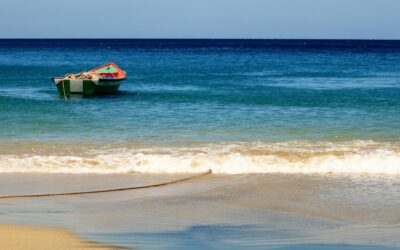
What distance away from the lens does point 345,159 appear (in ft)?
42.0

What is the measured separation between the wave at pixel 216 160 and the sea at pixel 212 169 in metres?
0.04

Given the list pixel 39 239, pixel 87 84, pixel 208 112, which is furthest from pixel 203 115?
pixel 39 239

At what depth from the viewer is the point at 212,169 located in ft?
39.5

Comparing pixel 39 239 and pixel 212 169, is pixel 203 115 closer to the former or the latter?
pixel 212 169

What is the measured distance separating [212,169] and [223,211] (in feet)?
11.1

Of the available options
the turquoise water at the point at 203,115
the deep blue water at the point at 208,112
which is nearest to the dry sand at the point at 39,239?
the turquoise water at the point at 203,115

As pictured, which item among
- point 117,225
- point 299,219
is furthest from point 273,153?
point 117,225

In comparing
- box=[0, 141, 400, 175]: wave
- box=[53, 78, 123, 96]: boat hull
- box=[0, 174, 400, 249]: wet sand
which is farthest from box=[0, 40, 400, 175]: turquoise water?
box=[0, 174, 400, 249]: wet sand

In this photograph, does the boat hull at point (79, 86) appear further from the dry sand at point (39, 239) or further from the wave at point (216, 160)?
the dry sand at point (39, 239)

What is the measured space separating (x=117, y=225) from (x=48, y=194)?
7.12ft

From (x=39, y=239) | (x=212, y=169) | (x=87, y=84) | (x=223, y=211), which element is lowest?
(x=87, y=84)

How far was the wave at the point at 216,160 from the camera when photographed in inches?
471

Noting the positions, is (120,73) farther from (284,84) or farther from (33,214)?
(33,214)

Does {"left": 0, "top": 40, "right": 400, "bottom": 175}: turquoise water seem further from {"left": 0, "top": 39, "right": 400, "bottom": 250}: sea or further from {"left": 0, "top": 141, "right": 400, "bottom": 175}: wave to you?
{"left": 0, "top": 141, "right": 400, "bottom": 175}: wave
